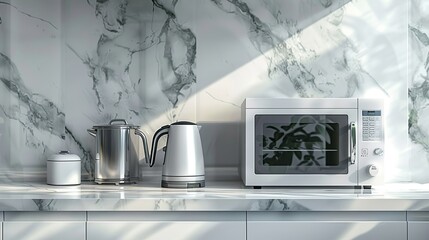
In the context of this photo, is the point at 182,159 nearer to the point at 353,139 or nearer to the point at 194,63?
the point at 194,63

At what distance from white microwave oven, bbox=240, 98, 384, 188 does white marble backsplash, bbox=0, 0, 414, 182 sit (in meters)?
0.31

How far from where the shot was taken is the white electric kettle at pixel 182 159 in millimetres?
2129

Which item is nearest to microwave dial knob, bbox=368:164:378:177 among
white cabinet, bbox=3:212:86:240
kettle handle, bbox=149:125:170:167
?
kettle handle, bbox=149:125:170:167

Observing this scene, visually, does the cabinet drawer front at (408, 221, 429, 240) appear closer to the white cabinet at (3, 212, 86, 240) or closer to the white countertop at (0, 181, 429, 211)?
the white countertop at (0, 181, 429, 211)

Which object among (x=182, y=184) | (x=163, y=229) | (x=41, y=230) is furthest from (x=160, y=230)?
(x=41, y=230)

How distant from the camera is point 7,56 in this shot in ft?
7.94

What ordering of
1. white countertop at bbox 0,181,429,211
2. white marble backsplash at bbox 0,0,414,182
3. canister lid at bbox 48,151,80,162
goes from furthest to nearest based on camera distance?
white marble backsplash at bbox 0,0,414,182, canister lid at bbox 48,151,80,162, white countertop at bbox 0,181,429,211

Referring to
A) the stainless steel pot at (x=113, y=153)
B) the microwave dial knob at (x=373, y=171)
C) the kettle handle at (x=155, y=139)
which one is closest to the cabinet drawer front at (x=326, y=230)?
the microwave dial knob at (x=373, y=171)

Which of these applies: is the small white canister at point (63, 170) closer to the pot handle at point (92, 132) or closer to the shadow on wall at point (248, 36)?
the pot handle at point (92, 132)

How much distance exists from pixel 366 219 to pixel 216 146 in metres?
0.78

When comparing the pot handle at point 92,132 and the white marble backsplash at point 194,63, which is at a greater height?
the white marble backsplash at point 194,63

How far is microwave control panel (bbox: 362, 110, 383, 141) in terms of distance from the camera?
83.8 inches

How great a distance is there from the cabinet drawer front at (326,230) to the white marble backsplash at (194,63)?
1.97 feet

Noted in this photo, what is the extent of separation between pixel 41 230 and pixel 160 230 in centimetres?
39
